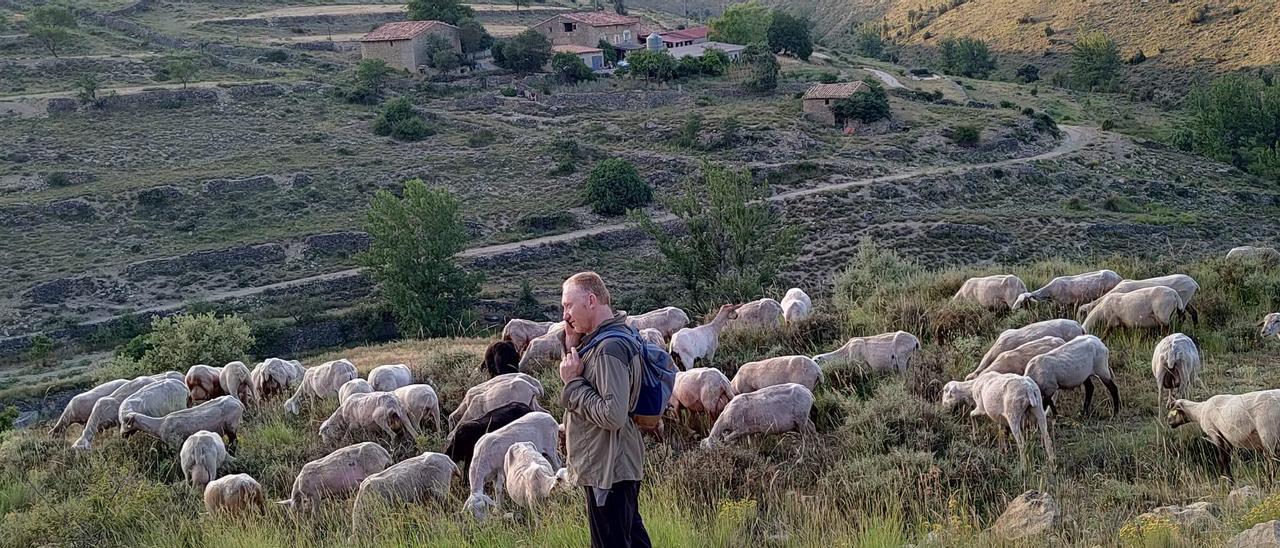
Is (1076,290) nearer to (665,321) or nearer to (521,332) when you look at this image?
(665,321)

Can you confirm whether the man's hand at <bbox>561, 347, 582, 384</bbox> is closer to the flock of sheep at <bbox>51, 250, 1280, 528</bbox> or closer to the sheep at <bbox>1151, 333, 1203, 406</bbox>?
the flock of sheep at <bbox>51, 250, 1280, 528</bbox>

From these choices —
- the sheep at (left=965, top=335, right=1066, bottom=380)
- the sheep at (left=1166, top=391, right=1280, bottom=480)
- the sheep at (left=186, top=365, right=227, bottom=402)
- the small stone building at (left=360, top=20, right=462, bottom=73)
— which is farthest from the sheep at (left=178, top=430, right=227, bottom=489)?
the small stone building at (left=360, top=20, right=462, bottom=73)

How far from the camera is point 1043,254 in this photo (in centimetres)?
3825

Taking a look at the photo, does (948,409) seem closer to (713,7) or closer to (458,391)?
(458,391)

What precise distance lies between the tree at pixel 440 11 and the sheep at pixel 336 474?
73.7m

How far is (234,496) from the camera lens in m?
8.89

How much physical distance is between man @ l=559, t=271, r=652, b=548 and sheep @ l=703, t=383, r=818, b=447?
3.64 meters

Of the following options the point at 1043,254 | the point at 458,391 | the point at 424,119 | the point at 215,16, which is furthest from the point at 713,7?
the point at 458,391

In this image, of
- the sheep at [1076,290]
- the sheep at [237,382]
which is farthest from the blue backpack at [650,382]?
the sheep at [237,382]

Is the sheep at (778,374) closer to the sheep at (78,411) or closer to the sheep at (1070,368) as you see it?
the sheep at (1070,368)

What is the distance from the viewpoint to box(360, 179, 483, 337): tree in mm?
37344

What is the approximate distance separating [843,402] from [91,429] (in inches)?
360

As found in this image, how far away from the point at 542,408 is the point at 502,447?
2.44 m

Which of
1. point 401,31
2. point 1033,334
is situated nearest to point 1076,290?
point 1033,334
